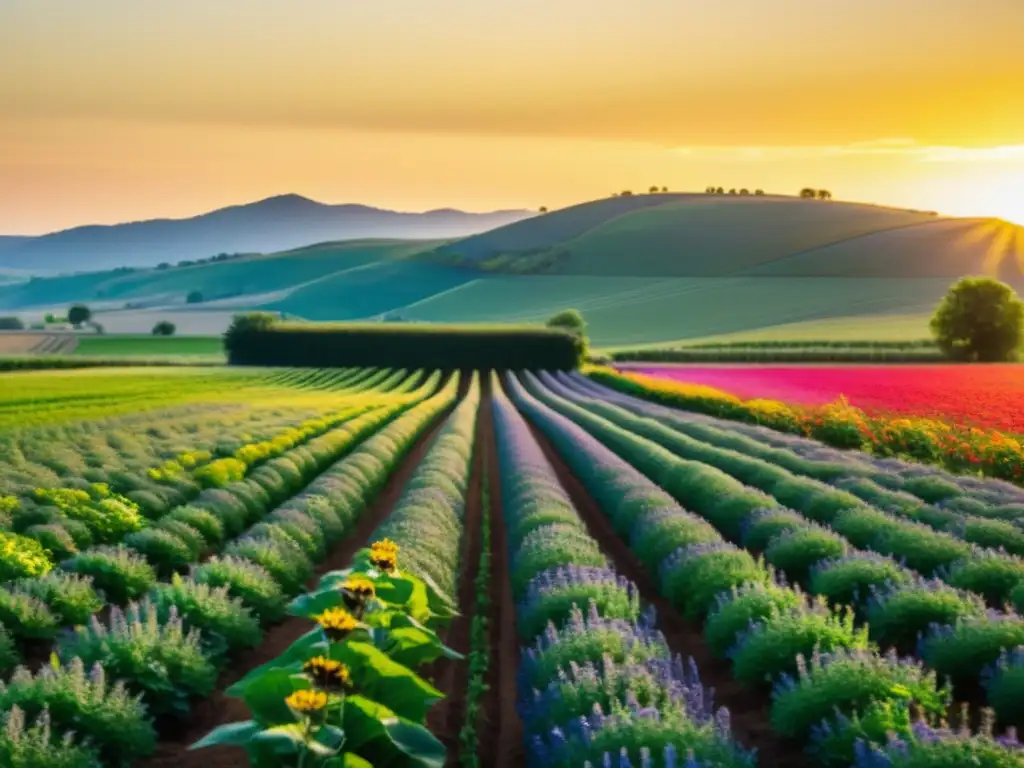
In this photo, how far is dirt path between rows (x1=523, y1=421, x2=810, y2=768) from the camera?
27.5 ft

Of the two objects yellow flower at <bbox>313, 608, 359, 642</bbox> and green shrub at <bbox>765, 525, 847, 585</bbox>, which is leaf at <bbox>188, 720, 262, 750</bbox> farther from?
green shrub at <bbox>765, 525, 847, 585</bbox>

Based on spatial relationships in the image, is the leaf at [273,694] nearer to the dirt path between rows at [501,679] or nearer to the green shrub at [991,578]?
the dirt path between rows at [501,679]

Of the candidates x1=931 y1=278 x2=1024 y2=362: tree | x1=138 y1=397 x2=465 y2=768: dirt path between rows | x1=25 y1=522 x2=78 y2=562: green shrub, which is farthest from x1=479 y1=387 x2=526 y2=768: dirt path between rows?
x1=931 y1=278 x2=1024 y2=362: tree

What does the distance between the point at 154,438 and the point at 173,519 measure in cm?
1155

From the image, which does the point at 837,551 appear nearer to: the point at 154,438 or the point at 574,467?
the point at 574,467

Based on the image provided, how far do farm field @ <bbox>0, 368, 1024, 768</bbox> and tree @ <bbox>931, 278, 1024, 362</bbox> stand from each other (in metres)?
51.7

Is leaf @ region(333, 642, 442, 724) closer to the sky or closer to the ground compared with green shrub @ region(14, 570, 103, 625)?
closer to the sky

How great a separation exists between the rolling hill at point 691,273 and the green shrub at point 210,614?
8308 centimetres

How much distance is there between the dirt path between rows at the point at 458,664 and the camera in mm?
9156

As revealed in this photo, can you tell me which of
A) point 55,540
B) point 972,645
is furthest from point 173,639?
point 972,645

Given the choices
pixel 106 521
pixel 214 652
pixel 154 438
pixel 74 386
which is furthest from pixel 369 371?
pixel 214 652

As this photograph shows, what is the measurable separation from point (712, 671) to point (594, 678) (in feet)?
11.0

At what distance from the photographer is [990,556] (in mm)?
12297

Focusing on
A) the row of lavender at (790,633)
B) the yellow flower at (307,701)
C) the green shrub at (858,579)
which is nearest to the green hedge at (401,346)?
the row of lavender at (790,633)
